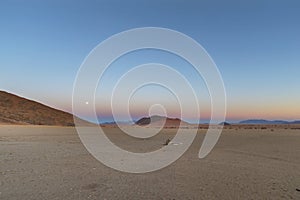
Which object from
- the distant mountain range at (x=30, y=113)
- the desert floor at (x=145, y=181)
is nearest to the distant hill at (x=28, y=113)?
the distant mountain range at (x=30, y=113)

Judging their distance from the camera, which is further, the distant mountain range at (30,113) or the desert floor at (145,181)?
the distant mountain range at (30,113)

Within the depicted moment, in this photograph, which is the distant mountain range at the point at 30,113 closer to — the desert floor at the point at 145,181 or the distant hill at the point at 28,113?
the distant hill at the point at 28,113

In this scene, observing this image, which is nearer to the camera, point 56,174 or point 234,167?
point 56,174

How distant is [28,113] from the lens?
77.1m

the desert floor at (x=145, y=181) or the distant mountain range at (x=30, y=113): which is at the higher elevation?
the distant mountain range at (x=30, y=113)

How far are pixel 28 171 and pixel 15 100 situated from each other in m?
78.6

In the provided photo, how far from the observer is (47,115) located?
84.2 meters

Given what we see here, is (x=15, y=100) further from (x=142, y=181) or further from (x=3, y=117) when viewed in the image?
(x=142, y=181)

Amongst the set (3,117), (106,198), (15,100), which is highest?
(15,100)

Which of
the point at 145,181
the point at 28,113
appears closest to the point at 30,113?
the point at 28,113

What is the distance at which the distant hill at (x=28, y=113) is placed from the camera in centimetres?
6944

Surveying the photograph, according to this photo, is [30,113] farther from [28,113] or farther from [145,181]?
[145,181]

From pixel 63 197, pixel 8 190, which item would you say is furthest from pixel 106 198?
pixel 8 190

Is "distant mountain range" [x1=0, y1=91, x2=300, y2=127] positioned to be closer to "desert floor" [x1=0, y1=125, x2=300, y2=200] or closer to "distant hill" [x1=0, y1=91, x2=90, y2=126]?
"distant hill" [x1=0, y1=91, x2=90, y2=126]
